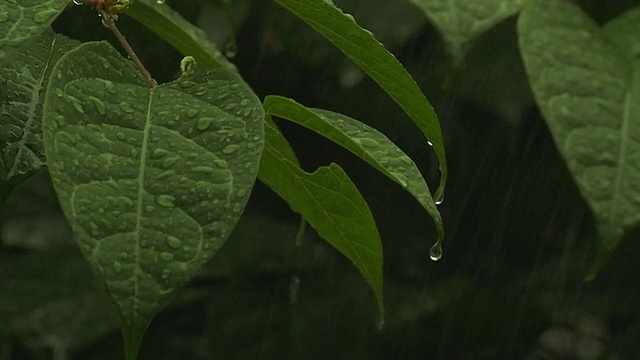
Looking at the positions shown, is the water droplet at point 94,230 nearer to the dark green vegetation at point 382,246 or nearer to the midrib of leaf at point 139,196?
the midrib of leaf at point 139,196

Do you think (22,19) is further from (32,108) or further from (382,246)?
(382,246)

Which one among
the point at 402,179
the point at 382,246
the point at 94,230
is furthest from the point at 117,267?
the point at 382,246

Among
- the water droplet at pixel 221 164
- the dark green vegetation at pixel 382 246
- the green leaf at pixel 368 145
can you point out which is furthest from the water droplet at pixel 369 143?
the dark green vegetation at pixel 382 246

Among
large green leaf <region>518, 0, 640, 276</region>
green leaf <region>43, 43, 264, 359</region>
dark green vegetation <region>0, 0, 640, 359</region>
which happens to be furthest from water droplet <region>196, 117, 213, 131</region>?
dark green vegetation <region>0, 0, 640, 359</region>

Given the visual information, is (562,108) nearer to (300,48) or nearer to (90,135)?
(90,135)

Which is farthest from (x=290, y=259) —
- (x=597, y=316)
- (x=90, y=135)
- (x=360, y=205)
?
(x=90, y=135)

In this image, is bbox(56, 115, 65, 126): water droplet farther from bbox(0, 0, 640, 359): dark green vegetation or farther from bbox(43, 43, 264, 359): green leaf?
bbox(0, 0, 640, 359): dark green vegetation
